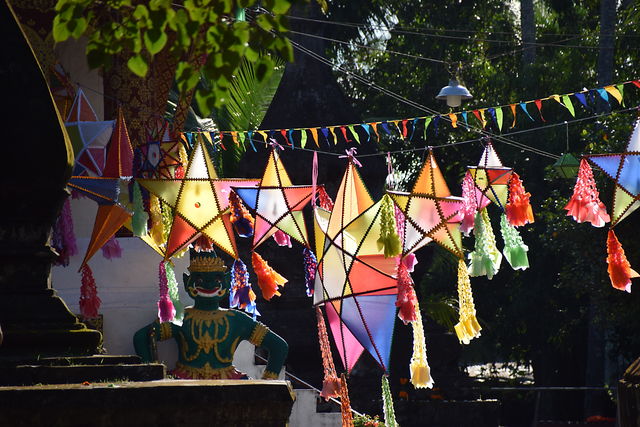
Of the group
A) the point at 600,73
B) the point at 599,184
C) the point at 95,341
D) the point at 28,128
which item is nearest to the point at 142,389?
the point at 95,341

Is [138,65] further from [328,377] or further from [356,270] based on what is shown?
[356,270]

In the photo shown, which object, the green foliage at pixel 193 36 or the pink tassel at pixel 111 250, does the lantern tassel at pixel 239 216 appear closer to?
the pink tassel at pixel 111 250

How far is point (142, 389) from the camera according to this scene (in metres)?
8.20

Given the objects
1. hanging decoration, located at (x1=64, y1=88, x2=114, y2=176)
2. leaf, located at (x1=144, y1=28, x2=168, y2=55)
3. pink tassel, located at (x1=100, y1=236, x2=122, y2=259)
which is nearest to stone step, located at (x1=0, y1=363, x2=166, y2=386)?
leaf, located at (x1=144, y1=28, x2=168, y2=55)

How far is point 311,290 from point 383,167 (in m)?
8.80

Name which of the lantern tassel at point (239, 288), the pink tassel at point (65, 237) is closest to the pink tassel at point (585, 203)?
the lantern tassel at point (239, 288)

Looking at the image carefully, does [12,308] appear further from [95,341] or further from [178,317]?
[178,317]

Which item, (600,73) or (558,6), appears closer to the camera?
(600,73)

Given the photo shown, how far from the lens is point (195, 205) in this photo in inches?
536

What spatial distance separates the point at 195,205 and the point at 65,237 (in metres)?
1.52

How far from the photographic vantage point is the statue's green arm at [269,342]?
13.1m

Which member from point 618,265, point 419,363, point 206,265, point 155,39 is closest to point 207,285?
point 206,265

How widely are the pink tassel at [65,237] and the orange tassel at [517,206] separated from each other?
4632 mm

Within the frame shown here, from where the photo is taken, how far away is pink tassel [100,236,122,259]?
48.7ft
